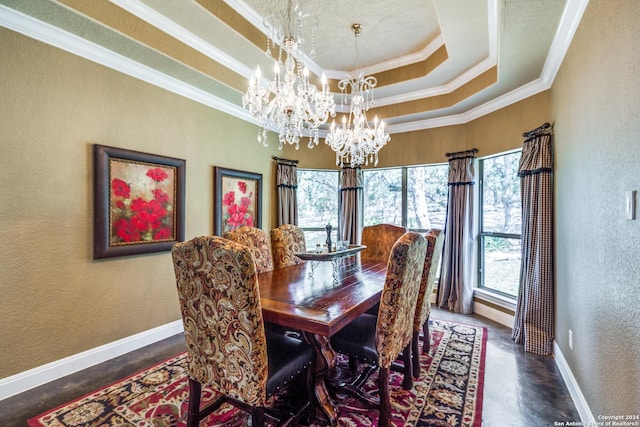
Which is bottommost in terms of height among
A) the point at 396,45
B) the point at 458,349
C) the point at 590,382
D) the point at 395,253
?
the point at 458,349

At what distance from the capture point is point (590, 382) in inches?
71.7

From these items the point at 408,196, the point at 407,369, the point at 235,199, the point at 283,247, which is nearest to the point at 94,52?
the point at 235,199

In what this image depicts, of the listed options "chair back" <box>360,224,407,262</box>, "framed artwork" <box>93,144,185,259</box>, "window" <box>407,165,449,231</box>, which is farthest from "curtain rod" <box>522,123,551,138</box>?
"framed artwork" <box>93,144,185,259</box>

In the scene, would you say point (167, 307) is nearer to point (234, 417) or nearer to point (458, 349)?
point (234, 417)

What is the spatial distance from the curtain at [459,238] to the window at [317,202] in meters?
1.93

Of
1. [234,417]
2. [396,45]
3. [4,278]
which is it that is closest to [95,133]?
[4,278]

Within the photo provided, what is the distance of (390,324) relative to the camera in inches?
69.1

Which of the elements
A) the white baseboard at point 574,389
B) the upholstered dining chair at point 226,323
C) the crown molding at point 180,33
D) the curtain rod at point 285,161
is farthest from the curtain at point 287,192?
the white baseboard at point 574,389

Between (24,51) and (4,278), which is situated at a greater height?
(24,51)

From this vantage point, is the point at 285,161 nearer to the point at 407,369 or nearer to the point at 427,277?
the point at 427,277

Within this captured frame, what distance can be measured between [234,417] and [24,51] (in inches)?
120

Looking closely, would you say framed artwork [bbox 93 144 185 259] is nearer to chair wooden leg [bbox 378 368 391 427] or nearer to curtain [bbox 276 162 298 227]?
curtain [bbox 276 162 298 227]

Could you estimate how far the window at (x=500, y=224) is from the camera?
11.8 feet

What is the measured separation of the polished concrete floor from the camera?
1938mm
